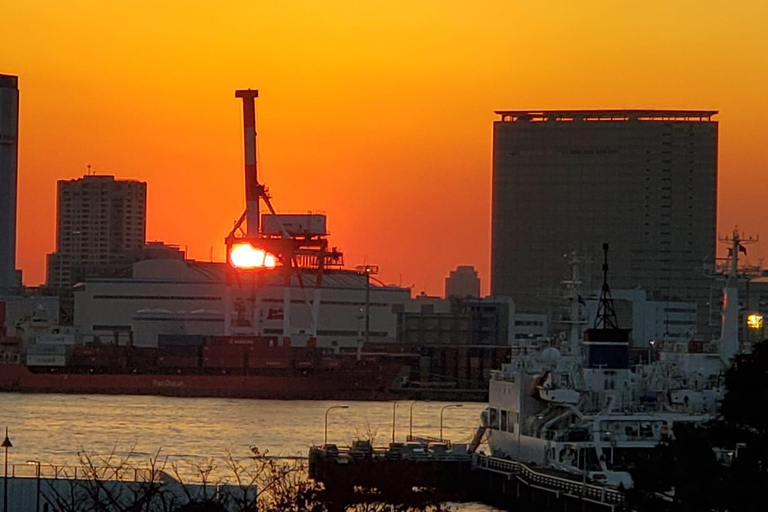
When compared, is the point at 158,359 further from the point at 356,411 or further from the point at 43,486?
the point at 43,486

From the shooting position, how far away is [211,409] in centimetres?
4500

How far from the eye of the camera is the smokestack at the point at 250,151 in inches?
2098

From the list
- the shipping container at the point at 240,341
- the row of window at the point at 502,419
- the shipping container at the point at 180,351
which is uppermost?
the shipping container at the point at 240,341

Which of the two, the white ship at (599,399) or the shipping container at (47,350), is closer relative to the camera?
the white ship at (599,399)

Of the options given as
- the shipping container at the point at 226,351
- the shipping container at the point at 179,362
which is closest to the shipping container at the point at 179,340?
the shipping container at the point at 179,362

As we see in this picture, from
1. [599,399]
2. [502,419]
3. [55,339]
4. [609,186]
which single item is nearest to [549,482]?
[599,399]

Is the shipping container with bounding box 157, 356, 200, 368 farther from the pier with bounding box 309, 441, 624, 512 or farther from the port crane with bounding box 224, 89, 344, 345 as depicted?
the pier with bounding box 309, 441, 624, 512

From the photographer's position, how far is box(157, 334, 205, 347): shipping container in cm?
6250

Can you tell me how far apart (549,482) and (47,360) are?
40.0 metres

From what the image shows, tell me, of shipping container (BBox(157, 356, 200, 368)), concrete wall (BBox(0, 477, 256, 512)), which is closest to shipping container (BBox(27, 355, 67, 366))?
shipping container (BBox(157, 356, 200, 368))

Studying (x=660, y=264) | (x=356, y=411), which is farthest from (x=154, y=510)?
(x=660, y=264)

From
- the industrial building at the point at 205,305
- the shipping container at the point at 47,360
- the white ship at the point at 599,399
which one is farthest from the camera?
the industrial building at the point at 205,305

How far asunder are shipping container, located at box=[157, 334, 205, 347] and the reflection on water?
406 inches

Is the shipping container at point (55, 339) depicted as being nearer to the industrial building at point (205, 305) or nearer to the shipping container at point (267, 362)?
the shipping container at point (267, 362)
